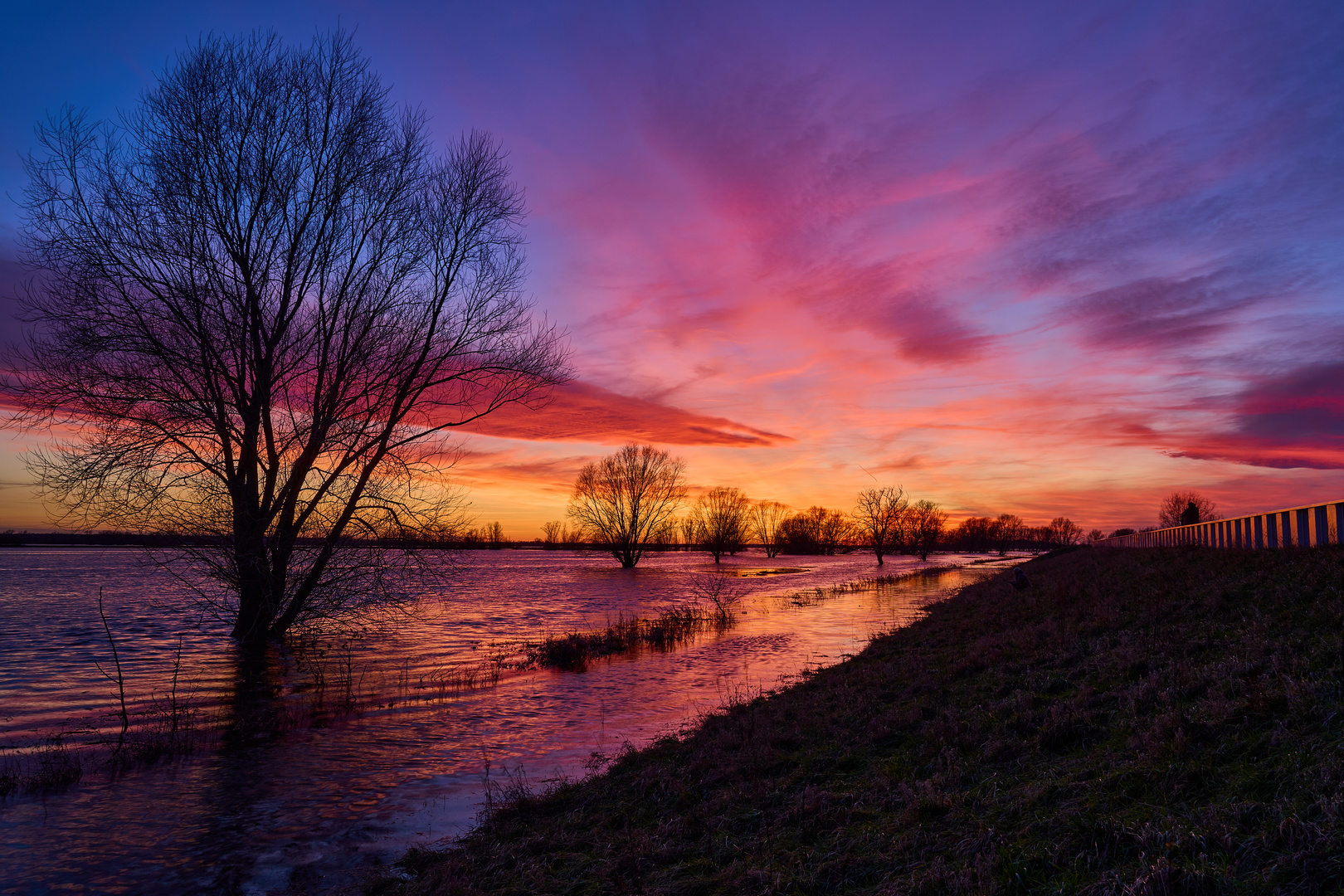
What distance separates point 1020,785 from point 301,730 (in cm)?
1271

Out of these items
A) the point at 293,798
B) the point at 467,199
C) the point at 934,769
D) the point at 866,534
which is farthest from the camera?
the point at 866,534

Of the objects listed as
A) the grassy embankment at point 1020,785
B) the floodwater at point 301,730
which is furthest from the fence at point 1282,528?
the floodwater at point 301,730

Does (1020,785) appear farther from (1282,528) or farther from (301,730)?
(1282,528)

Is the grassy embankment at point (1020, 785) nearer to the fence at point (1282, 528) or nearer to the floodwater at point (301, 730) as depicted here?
the floodwater at point (301, 730)

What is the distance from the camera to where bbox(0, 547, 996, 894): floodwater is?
785cm

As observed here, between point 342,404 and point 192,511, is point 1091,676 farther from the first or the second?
point 192,511

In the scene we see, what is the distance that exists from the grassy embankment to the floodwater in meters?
1.74

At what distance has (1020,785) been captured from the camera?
257 inches

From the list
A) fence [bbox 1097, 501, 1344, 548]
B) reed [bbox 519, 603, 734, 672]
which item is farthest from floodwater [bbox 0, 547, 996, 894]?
fence [bbox 1097, 501, 1344, 548]

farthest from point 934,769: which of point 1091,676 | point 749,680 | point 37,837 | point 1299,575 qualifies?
point 37,837

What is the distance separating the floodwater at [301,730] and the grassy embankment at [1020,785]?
5.69 feet

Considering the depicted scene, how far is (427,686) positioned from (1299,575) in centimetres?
1820

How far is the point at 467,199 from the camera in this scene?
22578 millimetres

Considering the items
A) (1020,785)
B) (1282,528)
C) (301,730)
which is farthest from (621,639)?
(1282,528)
